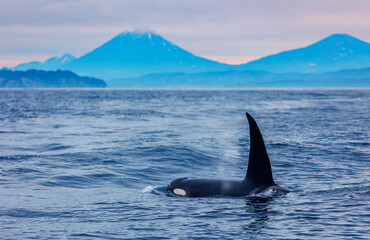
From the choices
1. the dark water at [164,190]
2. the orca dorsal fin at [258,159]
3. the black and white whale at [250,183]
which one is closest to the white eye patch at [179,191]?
the black and white whale at [250,183]

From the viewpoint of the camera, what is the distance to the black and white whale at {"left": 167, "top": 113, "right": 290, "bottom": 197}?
34.0 ft

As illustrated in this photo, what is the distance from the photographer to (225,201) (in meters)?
10.6

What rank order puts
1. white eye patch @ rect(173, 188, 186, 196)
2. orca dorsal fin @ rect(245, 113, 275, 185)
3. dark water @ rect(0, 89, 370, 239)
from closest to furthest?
dark water @ rect(0, 89, 370, 239)
orca dorsal fin @ rect(245, 113, 275, 185)
white eye patch @ rect(173, 188, 186, 196)

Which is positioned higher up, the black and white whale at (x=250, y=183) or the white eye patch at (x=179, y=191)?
the black and white whale at (x=250, y=183)

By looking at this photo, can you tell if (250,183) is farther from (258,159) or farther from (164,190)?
(164,190)

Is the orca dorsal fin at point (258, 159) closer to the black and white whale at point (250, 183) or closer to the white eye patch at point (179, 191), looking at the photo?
the black and white whale at point (250, 183)

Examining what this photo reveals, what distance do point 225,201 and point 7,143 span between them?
15051 mm

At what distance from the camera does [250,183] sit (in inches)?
424

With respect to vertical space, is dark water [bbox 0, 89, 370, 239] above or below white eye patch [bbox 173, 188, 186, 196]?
below

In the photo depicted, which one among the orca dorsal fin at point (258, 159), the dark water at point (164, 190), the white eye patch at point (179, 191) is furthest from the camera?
the white eye patch at point (179, 191)

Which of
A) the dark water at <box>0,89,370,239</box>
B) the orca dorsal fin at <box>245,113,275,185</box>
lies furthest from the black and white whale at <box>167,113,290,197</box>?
the dark water at <box>0,89,370,239</box>

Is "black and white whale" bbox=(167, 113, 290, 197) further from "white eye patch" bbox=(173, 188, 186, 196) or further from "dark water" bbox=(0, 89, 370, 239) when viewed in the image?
"dark water" bbox=(0, 89, 370, 239)

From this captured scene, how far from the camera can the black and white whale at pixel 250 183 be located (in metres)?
10.4

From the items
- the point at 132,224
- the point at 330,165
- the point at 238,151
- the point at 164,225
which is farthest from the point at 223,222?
the point at 238,151
